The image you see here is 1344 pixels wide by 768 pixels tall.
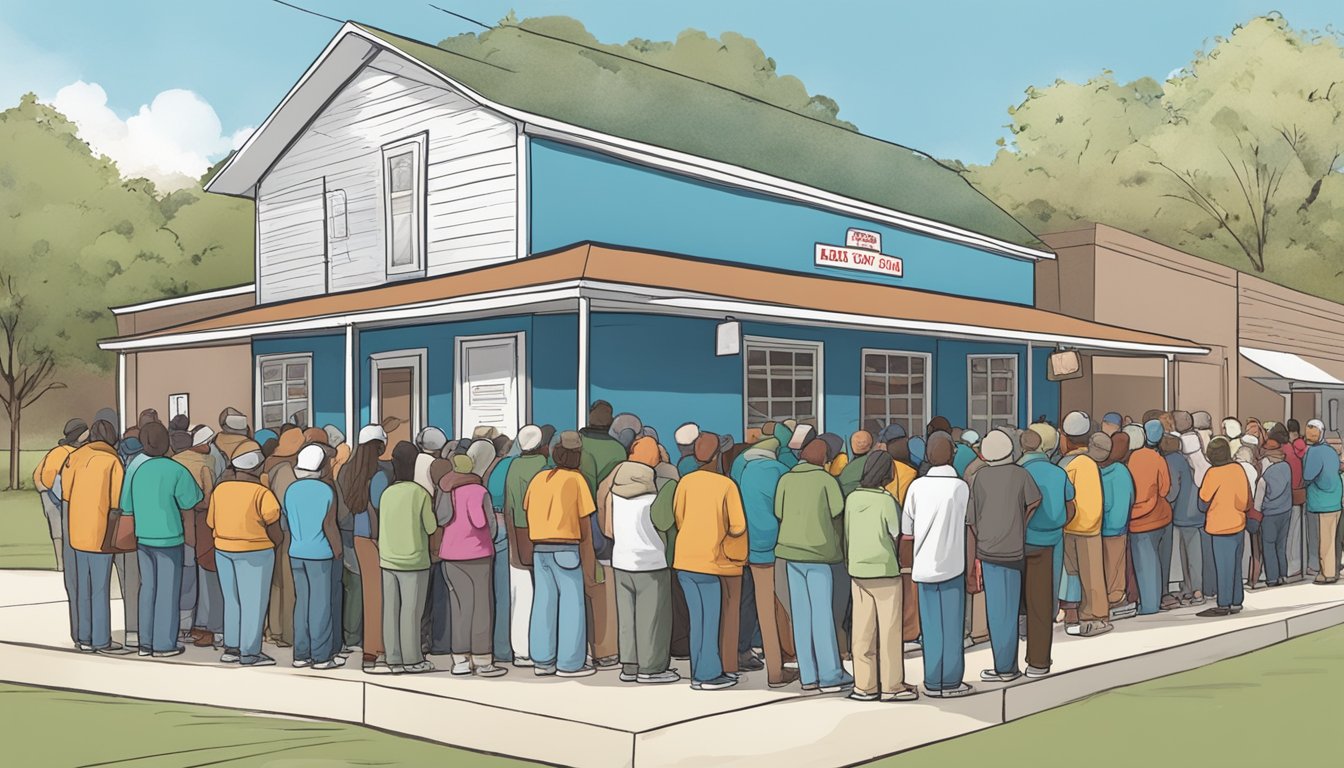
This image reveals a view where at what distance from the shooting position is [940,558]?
26.0 ft

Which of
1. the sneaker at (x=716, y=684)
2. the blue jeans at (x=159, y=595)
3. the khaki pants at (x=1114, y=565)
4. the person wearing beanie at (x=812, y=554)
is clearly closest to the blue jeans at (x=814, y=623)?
the person wearing beanie at (x=812, y=554)

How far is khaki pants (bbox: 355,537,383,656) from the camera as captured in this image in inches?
356

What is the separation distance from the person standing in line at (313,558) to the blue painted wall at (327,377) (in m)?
8.07

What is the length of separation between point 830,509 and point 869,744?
155cm

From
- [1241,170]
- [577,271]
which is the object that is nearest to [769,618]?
[577,271]

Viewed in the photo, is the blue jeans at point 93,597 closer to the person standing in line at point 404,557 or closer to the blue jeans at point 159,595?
the blue jeans at point 159,595

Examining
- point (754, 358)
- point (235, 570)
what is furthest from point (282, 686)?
point (754, 358)

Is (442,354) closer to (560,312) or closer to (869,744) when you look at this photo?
(560,312)

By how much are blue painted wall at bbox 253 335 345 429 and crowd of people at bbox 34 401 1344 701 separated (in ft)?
20.9

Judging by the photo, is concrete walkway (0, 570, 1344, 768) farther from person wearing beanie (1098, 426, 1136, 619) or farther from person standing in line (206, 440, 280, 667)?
person wearing beanie (1098, 426, 1136, 619)

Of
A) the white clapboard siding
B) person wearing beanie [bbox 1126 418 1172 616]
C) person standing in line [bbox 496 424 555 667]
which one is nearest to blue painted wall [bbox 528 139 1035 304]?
the white clapboard siding

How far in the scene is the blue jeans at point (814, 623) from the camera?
812 centimetres

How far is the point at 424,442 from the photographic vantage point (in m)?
9.20

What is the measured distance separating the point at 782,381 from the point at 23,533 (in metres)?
15.4
